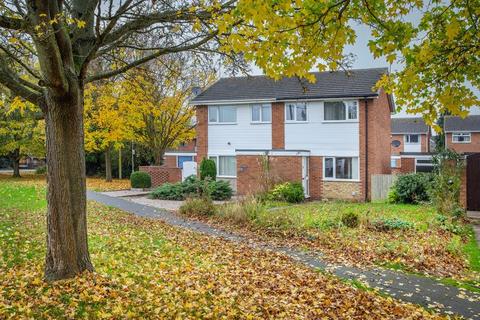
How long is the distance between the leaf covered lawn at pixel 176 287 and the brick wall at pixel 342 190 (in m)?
14.0

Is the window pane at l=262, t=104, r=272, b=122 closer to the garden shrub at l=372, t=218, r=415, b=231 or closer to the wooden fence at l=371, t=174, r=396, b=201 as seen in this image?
the wooden fence at l=371, t=174, r=396, b=201

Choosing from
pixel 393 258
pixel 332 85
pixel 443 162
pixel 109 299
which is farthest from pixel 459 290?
pixel 332 85

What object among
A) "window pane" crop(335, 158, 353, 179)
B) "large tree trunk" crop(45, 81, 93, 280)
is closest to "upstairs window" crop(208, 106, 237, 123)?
"window pane" crop(335, 158, 353, 179)

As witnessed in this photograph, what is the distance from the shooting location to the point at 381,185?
23.1 metres

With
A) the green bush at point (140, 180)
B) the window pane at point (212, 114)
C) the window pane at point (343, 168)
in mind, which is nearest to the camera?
the window pane at point (343, 168)

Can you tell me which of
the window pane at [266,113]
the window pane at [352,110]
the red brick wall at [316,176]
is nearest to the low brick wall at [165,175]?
the window pane at [266,113]

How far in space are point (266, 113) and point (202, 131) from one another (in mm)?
4539

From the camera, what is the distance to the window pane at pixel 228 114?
27.3m

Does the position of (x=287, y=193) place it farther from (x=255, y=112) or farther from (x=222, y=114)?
(x=222, y=114)

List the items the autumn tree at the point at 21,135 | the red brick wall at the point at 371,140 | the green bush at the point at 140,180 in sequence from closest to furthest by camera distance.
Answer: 1. the red brick wall at the point at 371,140
2. the green bush at the point at 140,180
3. the autumn tree at the point at 21,135

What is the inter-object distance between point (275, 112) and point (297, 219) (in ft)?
42.9

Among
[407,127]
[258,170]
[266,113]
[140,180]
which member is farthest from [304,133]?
[407,127]

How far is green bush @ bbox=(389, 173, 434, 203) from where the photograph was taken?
21.2m

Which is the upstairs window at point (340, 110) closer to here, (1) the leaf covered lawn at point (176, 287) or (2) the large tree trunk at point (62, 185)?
(1) the leaf covered lawn at point (176, 287)
